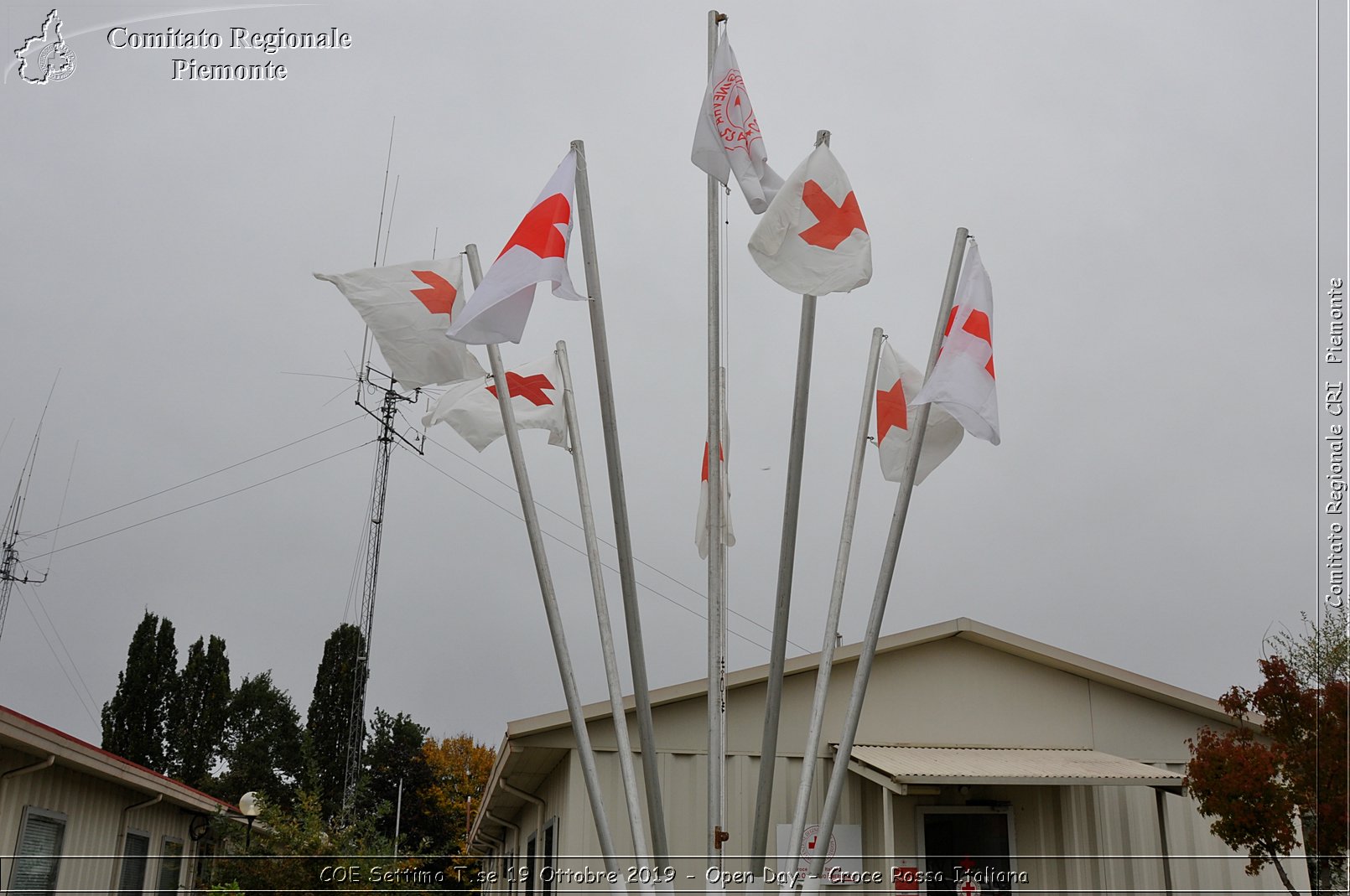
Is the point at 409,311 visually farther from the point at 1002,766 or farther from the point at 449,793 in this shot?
the point at 449,793

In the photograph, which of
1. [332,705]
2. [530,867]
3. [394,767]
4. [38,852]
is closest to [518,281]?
[38,852]

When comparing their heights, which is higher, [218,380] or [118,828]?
[218,380]

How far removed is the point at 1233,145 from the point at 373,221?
9096mm

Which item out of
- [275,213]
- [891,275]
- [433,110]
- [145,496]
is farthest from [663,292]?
[145,496]

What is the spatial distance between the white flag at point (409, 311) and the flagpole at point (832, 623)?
2383mm

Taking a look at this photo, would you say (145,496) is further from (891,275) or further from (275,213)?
(891,275)

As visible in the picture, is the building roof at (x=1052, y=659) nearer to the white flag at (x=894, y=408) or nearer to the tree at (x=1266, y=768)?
the tree at (x=1266, y=768)

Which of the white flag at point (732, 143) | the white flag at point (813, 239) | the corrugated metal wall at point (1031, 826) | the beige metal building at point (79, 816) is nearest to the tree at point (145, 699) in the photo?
the beige metal building at point (79, 816)

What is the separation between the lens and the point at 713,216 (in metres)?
5.95

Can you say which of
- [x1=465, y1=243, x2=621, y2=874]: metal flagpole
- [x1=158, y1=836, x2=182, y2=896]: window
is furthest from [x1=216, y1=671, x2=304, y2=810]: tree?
[x1=465, y1=243, x2=621, y2=874]: metal flagpole

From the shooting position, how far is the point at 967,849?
9523 mm

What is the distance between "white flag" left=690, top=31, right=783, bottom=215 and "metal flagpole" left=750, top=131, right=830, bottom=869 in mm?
345

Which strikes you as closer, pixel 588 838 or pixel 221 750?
pixel 588 838

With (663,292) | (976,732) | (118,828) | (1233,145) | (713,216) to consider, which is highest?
(663,292)
